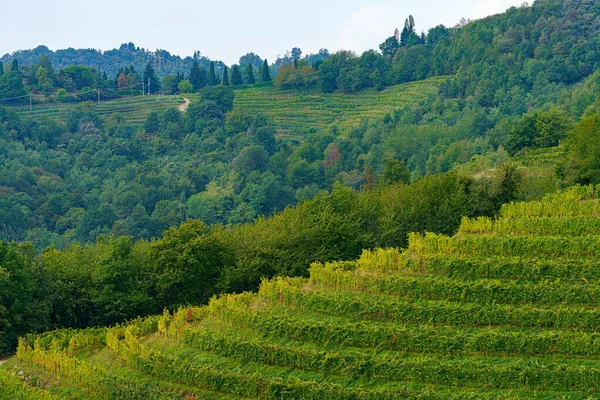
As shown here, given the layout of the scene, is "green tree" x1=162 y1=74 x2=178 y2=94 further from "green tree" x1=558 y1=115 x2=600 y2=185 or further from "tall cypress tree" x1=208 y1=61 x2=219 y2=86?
"green tree" x1=558 y1=115 x2=600 y2=185

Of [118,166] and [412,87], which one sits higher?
[412,87]

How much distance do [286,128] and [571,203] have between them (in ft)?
285

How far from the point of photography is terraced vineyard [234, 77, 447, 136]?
11831 cm

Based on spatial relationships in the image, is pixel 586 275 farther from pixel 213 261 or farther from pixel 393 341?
pixel 213 261

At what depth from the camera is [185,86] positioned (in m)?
136

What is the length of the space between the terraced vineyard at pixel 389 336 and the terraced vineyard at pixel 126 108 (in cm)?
9383

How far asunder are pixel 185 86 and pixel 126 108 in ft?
39.4

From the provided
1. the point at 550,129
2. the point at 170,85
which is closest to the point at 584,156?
the point at 550,129

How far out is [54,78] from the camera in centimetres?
12962

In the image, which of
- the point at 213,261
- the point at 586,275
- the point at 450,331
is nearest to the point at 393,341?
the point at 450,331

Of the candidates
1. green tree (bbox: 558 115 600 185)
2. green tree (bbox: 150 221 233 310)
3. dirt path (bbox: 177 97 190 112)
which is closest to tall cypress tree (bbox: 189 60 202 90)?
dirt path (bbox: 177 97 190 112)

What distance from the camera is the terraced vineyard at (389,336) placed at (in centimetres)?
2461

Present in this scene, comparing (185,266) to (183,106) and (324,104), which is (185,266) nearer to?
(324,104)

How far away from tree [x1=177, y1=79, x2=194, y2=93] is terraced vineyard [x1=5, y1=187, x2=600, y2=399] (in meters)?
106
